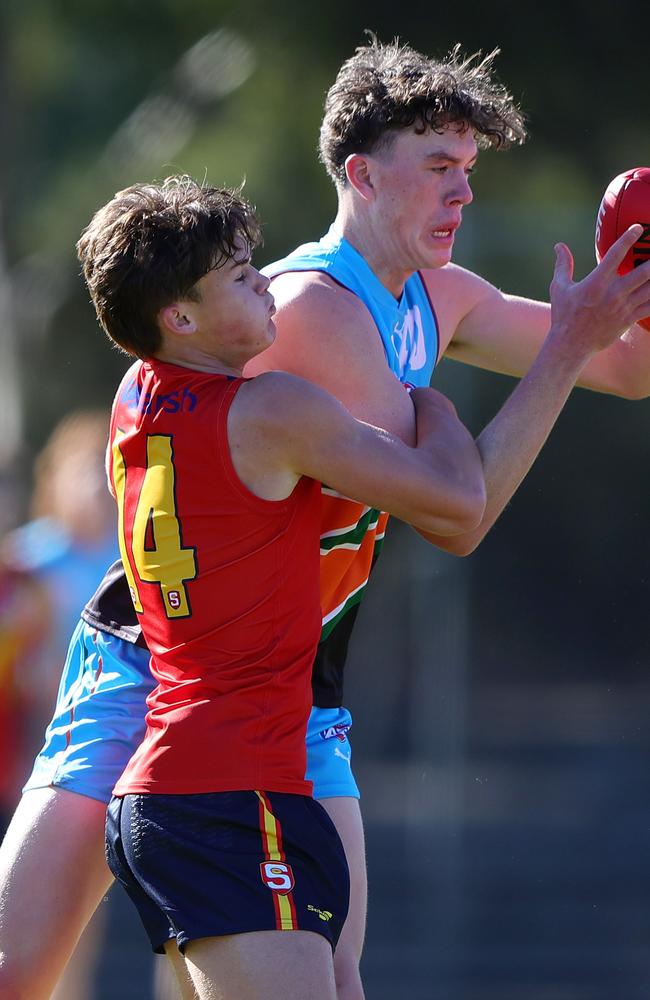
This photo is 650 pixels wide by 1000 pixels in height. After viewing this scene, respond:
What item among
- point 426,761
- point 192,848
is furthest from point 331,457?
point 426,761

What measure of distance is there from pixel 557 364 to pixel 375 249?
44 cm

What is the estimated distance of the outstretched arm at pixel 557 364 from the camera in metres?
2.51

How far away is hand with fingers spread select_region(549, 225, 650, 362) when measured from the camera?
255 centimetres

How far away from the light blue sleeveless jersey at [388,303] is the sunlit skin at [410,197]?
5cm

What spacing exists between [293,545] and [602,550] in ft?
14.2

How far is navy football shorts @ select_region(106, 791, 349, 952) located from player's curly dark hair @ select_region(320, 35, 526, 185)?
4.02 feet

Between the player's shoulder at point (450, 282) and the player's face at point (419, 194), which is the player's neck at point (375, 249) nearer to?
the player's face at point (419, 194)

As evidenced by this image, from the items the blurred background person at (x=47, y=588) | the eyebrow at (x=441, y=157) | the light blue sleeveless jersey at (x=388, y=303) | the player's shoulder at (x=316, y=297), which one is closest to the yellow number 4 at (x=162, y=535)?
the player's shoulder at (x=316, y=297)

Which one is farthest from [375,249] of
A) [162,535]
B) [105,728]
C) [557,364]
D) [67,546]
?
[67,546]

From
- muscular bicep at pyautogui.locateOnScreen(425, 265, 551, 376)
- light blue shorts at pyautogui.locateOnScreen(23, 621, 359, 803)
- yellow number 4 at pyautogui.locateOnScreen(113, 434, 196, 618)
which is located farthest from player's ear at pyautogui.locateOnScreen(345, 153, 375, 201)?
light blue shorts at pyautogui.locateOnScreen(23, 621, 359, 803)

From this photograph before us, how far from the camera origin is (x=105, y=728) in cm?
268

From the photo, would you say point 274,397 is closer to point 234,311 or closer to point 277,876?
point 234,311

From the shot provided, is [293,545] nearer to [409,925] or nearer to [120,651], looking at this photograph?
[120,651]

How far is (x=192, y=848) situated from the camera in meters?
2.22
